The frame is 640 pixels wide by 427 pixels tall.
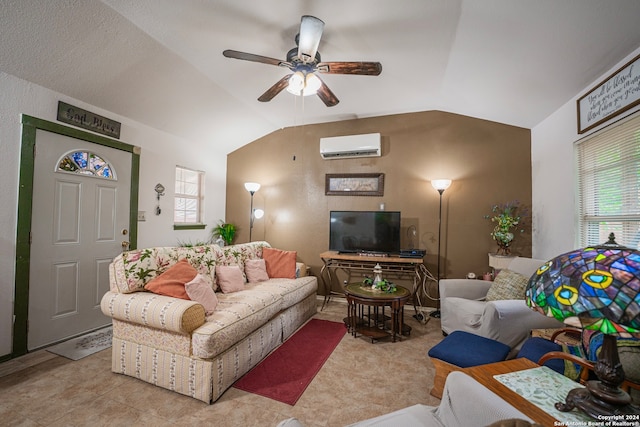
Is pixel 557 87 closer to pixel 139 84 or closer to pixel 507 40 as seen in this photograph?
pixel 507 40

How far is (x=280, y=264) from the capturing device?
3.60m

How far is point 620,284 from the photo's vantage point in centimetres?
70

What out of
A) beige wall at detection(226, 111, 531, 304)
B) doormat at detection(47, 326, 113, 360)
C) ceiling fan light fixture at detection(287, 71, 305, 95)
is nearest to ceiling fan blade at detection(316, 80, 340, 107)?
ceiling fan light fixture at detection(287, 71, 305, 95)

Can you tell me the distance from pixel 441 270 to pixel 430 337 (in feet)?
3.79

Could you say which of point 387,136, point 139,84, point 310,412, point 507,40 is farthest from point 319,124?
point 310,412

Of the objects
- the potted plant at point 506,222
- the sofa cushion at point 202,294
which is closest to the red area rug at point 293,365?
the sofa cushion at point 202,294

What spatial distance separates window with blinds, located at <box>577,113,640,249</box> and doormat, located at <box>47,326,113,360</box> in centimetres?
470

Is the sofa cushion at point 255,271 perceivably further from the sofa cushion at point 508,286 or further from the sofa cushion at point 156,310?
the sofa cushion at point 508,286

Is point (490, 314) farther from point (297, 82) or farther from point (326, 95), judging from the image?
point (297, 82)

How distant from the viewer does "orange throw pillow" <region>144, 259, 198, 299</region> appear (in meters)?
2.11

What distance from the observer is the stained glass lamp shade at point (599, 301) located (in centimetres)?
69

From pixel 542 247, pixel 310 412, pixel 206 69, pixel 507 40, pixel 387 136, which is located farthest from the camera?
pixel 387 136

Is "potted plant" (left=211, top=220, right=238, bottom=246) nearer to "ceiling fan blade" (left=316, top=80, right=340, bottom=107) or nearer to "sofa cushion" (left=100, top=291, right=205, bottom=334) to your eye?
"sofa cushion" (left=100, top=291, right=205, bottom=334)

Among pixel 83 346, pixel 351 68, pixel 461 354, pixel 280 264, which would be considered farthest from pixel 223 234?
pixel 461 354
